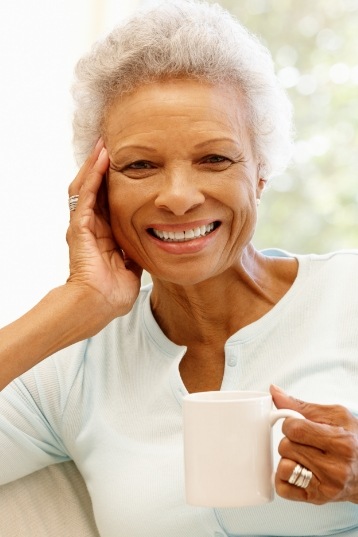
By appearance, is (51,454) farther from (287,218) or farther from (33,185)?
(287,218)

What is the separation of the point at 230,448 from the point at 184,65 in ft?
2.57

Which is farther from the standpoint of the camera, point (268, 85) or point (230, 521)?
point (268, 85)

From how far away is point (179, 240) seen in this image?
5.51ft

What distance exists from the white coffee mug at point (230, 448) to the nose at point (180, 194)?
0.49 metres

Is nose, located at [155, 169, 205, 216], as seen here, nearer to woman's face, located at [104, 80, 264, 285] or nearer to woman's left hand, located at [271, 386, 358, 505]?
woman's face, located at [104, 80, 264, 285]

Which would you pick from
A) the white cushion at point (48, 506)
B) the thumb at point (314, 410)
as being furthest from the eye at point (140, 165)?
the white cushion at point (48, 506)

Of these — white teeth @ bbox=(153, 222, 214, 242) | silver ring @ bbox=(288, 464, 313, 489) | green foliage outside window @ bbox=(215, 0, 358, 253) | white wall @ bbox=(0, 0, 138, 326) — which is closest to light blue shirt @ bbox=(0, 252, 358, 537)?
white teeth @ bbox=(153, 222, 214, 242)

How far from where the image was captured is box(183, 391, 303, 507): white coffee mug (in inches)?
46.6

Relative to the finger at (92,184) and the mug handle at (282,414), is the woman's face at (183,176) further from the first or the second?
the mug handle at (282,414)

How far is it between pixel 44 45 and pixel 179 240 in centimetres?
129

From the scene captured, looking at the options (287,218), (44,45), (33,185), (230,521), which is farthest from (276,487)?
(287,218)

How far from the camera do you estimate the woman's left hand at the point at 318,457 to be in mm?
1220

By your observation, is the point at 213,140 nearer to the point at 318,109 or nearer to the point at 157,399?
the point at 157,399

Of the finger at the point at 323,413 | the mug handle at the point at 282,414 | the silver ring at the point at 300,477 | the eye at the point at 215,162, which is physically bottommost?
the silver ring at the point at 300,477
